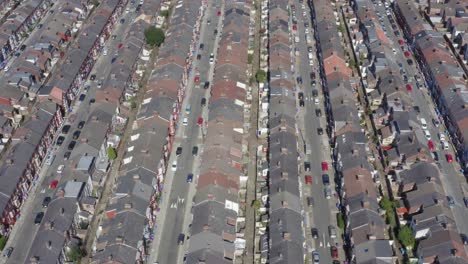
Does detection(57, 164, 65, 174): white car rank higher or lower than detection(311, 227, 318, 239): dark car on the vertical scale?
higher

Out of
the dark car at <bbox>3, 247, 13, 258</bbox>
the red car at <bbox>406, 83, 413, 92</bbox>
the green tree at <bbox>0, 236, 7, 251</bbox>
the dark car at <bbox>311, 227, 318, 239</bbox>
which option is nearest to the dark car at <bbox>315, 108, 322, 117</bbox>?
the red car at <bbox>406, 83, 413, 92</bbox>

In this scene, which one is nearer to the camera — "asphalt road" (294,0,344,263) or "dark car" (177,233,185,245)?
"dark car" (177,233,185,245)

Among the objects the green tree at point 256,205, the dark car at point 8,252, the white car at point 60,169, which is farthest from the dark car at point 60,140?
the green tree at point 256,205

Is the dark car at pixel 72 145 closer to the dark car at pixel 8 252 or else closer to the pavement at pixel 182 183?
the pavement at pixel 182 183

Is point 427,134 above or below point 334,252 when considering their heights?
above

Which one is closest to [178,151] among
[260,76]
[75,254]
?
[260,76]

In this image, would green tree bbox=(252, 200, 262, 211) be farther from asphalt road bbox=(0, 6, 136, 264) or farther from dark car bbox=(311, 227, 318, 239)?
asphalt road bbox=(0, 6, 136, 264)

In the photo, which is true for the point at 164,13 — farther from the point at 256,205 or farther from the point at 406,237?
the point at 406,237

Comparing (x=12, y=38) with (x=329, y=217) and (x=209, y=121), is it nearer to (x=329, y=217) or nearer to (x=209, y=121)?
(x=209, y=121)
